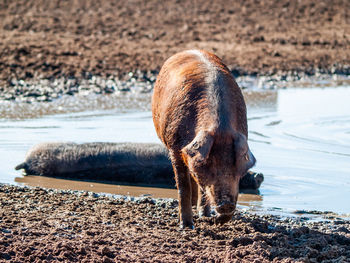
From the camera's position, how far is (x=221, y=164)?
5129mm

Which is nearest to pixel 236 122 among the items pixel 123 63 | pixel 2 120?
pixel 2 120

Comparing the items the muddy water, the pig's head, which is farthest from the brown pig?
the muddy water

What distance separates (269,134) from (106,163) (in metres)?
3.17

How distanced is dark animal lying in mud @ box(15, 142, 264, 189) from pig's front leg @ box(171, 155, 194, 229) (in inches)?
73.6

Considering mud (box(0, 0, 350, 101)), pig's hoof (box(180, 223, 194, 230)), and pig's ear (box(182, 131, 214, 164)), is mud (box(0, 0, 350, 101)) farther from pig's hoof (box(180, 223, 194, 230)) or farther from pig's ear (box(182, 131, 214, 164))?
pig's ear (box(182, 131, 214, 164))

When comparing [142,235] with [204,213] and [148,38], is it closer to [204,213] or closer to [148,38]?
[204,213]

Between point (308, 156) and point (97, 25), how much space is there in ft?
34.6

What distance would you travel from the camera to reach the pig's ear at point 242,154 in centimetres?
511

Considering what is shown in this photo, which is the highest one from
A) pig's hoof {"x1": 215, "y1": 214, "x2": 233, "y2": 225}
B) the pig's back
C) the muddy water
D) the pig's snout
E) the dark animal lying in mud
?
the pig's back

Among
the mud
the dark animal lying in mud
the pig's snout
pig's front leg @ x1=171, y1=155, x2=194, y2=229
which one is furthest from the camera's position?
the mud

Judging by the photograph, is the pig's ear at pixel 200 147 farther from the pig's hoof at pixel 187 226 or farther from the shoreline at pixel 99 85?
the shoreline at pixel 99 85

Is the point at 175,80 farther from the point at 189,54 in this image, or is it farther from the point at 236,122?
the point at 236,122

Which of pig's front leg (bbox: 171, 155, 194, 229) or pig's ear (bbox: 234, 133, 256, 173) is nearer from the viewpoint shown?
pig's ear (bbox: 234, 133, 256, 173)

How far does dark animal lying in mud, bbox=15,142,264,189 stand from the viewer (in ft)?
27.1
